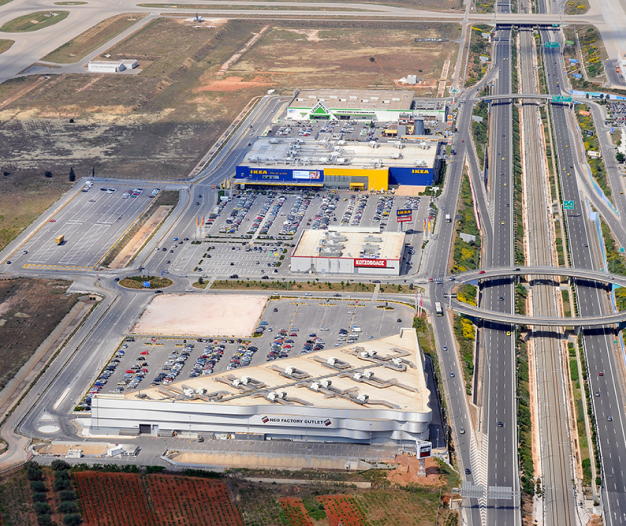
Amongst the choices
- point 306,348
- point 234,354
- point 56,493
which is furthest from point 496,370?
point 56,493

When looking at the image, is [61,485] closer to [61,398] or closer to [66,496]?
[66,496]

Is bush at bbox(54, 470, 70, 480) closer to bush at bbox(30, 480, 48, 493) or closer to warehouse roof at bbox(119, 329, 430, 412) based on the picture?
bush at bbox(30, 480, 48, 493)

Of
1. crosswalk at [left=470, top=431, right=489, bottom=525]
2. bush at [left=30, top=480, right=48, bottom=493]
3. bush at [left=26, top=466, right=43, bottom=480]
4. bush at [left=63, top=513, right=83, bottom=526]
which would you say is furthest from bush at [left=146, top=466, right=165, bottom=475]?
crosswalk at [left=470, top=431, right=489, bottom=525]

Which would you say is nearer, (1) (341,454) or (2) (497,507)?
(2) (497,507)

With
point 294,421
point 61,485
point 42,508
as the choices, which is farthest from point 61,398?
point 294,421

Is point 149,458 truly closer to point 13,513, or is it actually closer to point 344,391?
point 13,513

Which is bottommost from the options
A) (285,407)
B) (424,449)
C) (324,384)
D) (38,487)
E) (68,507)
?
(424,449)
